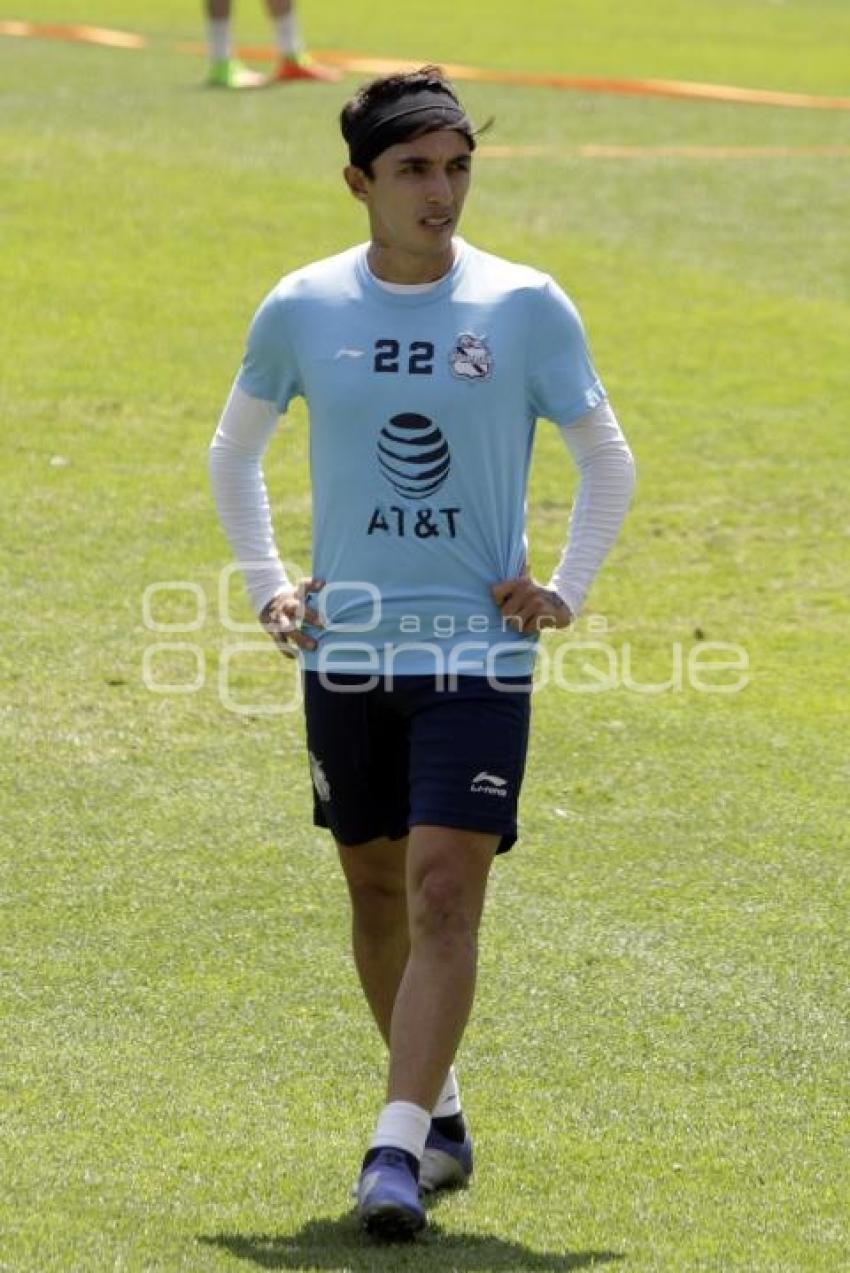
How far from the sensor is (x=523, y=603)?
541 centimetres

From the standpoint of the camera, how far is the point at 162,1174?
5594 mm

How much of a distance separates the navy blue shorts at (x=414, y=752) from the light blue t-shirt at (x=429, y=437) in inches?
2.1

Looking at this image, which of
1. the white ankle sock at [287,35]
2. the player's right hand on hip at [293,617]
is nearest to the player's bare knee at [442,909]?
the player's right hand on hip at [293,617]

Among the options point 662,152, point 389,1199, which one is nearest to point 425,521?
point 389,1199

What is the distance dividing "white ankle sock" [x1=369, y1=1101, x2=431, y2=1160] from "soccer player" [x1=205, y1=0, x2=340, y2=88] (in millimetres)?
15545

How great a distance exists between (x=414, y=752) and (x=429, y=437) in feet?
2.10

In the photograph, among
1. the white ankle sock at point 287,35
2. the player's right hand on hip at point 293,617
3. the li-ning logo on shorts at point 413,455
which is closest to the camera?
the li-ning logo on shorts at point 413,455

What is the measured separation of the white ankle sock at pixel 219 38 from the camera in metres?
19.8

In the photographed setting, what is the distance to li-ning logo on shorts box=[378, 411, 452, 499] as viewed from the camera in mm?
5371

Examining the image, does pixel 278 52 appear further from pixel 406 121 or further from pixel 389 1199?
pixel 389 1199

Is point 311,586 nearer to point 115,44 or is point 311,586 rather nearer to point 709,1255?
point 709,1255

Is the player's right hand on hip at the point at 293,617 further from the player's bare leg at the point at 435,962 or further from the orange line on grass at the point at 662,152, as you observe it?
the orange line on grass at the point at 662,152

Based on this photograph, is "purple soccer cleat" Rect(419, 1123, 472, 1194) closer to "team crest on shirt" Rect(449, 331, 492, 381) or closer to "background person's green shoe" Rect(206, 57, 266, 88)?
"team crest on shirt" Rect(449, 331, 492, 381)

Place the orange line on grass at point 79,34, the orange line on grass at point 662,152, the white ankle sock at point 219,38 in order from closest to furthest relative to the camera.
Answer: the orange line on grass at point 662,152 → the white ankle sock at point 219,38 → the orange line on grass at point 79,34
